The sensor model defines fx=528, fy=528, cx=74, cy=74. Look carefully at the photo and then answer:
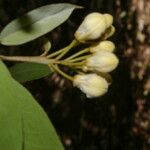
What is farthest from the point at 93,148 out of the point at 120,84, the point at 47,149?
the point at 47,149

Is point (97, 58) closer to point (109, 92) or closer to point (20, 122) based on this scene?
point (20, 122)

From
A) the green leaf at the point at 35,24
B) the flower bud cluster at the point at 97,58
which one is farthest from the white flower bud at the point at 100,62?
the green leaf at the point at 35,24

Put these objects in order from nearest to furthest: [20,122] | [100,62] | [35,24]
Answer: [20,122], [100,62], [35,24]

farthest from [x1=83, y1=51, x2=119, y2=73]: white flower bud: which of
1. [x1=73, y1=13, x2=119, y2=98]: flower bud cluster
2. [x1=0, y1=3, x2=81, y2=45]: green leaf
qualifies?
[x1=0, y1=3, x2=81, y2=45]: green leaf

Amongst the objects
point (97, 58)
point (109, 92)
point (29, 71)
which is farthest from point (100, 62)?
point (109, 92)

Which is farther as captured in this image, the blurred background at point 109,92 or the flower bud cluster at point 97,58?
the blurred background at point 109,92

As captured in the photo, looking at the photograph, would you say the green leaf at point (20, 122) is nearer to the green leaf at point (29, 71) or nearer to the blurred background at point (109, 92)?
the green leaf at point (29, 71)
